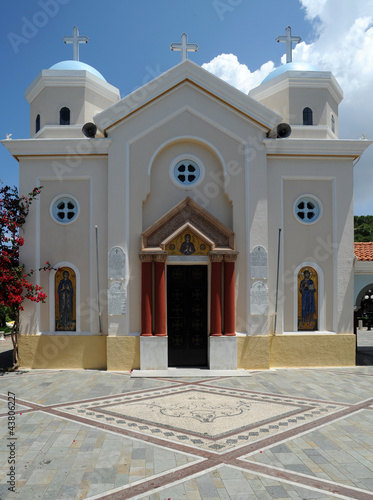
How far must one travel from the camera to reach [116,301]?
1405 cm

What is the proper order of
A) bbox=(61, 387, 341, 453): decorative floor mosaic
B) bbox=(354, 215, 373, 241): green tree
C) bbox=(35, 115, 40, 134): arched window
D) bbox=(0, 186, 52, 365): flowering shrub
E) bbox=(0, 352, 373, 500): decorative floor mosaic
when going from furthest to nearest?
bbox=(354, 215, 373, 241): green tree → bbox=(35, 115, 40, 134): arched window → bbox=(0, 186, 52, 365): flowering shrub → bbox=(61, 387, 341, 453): decorative floor mosaic → bbox=(0, 352, 373, 500): decorative floor mosaic

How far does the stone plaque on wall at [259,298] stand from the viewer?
14.2 metres

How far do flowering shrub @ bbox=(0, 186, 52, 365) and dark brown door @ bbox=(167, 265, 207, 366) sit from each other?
392 centimetres

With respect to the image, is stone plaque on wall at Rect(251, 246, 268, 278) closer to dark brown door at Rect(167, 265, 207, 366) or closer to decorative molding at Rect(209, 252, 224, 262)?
decorative molding at Rect(209, 252, 224, 262)

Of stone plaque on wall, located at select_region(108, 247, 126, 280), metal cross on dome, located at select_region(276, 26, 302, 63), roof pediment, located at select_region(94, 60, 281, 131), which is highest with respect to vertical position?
metal cross on dome, located at select_region(276, 26, 302, 63)

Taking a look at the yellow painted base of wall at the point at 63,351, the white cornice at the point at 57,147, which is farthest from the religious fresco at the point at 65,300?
the white cornice at the point at 57,147

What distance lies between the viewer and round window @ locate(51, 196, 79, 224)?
14.7 m

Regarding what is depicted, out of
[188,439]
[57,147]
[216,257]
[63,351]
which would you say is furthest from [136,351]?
[57,147]

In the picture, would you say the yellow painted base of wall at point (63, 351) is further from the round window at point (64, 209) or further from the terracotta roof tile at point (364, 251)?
the terracotta roof tile at point (364, 251)

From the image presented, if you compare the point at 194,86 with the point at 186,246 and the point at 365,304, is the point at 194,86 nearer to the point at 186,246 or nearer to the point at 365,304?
the point at 186,246

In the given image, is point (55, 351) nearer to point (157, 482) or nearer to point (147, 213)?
point (147, 213)

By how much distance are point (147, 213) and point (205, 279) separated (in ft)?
9.12

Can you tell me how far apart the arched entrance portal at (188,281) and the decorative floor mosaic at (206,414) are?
3.15 m

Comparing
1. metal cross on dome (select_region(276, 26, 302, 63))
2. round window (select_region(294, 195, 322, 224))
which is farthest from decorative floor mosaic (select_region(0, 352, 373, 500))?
metal cross on dome (select_region(276, 26, 302, 63))
